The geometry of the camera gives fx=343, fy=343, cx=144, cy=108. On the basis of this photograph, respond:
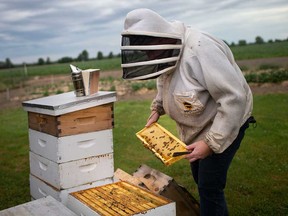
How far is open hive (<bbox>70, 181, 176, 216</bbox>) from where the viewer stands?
6.47 feet

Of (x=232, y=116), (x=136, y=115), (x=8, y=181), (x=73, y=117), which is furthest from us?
(x=136, y=115)

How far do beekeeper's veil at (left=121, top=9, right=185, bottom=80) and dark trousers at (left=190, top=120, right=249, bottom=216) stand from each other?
0.62m

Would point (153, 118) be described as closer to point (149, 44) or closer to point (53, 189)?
point (149, 44)

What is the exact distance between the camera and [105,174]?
2.67 metres

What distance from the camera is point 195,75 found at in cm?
194

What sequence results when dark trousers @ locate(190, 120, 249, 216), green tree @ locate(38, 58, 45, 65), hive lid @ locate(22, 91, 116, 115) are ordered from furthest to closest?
1. green tree @ locate(38, 58, 45, 65)
2. hive lid @ locate(22, 91, 116, 115)
3. dark trousers @ locate(190, 120, 249, 216)

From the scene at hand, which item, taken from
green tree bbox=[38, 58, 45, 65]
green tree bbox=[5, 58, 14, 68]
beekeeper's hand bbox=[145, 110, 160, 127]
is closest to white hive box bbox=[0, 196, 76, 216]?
beekeeper's hand bbox=[145, 110, 160, 127]

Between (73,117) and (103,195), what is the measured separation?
600mm

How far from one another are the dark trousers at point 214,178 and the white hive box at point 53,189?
830 millimetres

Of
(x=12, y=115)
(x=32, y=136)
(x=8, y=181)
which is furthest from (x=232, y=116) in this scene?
(x=12, y=115)

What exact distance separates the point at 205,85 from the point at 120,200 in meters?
0.89

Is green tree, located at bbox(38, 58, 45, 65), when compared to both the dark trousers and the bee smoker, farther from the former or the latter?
the dark trousers

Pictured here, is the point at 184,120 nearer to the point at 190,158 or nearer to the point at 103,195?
the point at 190,158

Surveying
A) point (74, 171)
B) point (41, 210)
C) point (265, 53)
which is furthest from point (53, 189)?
point (265, 53)
